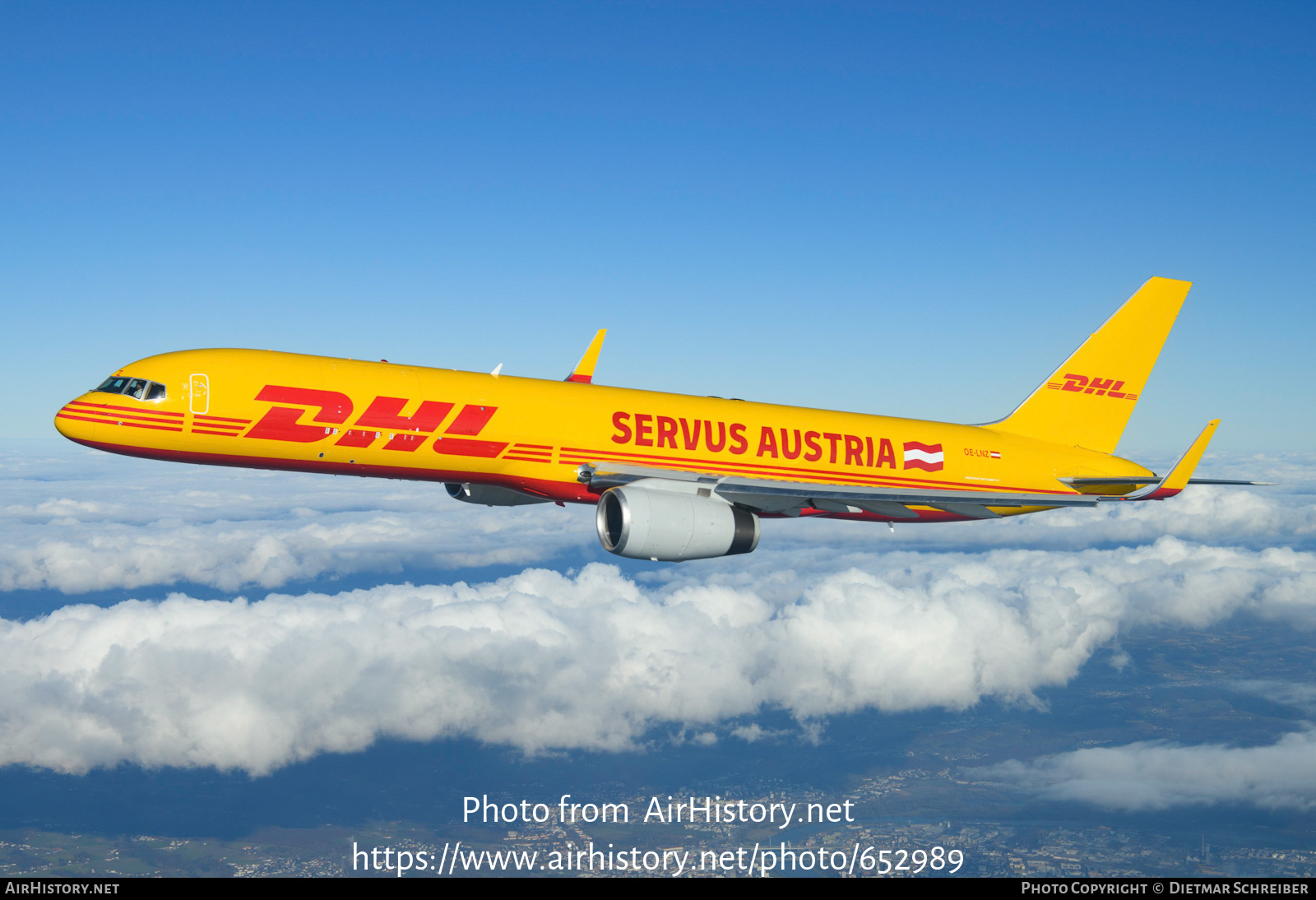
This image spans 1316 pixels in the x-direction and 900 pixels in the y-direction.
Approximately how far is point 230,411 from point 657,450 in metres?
14.6

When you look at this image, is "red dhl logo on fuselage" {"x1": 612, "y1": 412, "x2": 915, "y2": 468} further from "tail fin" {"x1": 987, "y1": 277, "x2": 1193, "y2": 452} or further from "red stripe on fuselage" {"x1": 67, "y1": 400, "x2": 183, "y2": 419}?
"red stripe on fuselage" {"x1": 67, "y1": 400, "x2": 183, "y2": 419}

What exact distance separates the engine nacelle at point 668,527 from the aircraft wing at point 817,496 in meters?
1.31

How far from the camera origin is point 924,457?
38.7 metres

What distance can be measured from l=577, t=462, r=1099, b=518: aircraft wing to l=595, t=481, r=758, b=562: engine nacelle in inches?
51.7

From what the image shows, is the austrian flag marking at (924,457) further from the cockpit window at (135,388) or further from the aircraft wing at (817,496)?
the cockpit window at (135,388)

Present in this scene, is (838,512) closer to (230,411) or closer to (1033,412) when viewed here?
(1033,412)

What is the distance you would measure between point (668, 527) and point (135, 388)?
17.4 m

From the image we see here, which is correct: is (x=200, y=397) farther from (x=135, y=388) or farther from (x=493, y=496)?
(x=493, y=496)

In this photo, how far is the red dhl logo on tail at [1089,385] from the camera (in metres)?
43.4

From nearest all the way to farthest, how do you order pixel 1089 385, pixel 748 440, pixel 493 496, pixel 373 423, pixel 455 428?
pixel 373 423, pixel 455 428, pixel 493 496, pixel 748 440, pixel 1089 385

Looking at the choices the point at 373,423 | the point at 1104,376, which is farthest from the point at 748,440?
the point at 1104,376

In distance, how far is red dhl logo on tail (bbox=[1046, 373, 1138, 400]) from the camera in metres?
43.4

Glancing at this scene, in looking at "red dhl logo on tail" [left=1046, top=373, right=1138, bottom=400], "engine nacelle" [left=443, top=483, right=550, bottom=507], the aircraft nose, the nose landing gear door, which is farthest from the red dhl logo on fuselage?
the aircraft nose
